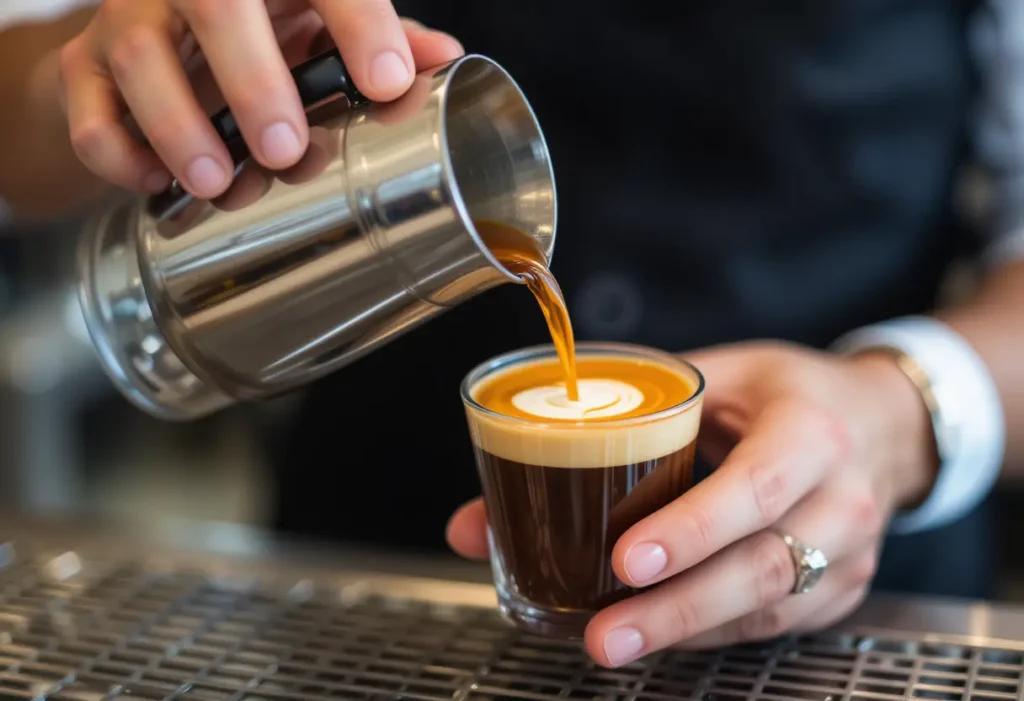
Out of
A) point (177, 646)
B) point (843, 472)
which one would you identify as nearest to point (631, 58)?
point (843, 472)

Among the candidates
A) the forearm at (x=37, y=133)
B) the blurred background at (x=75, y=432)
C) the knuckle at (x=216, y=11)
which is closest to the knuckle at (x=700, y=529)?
the knuckle at (x=216, y=11)

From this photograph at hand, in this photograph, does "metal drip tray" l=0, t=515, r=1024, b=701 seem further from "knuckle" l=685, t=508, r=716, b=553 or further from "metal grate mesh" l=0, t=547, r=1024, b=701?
"knuckle" l=685, t=508, r=716, b=553

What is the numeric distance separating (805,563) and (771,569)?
1.3 inches

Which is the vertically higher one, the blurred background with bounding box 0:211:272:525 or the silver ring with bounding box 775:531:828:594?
the silver ring with bounding box 775:531:828:594

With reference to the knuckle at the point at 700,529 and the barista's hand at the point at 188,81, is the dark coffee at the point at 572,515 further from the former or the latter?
the barista's hand at the point at 188,81

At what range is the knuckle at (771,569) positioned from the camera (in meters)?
0.86

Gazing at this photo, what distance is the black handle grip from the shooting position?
0.83 metres

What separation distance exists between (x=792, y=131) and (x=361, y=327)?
758 mm

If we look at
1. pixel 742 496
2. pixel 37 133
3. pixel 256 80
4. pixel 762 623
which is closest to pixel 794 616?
pixel 762 623

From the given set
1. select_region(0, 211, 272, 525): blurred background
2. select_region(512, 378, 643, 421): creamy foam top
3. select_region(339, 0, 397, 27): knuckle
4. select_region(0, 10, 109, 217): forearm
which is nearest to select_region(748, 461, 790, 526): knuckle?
select_region(512, 378, 643, 421): creamy foam top

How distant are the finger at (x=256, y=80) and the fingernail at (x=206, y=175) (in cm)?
4

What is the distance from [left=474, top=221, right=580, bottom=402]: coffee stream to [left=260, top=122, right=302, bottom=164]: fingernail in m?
0.15

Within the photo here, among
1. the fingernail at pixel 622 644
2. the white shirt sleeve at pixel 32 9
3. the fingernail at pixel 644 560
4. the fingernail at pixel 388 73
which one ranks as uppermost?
the white shirt sleeve at pixel 32 9

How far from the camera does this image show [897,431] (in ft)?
3.50
